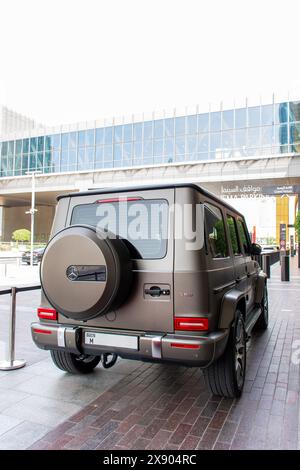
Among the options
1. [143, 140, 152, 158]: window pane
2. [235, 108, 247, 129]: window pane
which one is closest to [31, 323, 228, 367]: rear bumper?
[235, 108, 247, 129]: window pane

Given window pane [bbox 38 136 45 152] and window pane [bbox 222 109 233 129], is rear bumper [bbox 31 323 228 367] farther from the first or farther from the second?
window pane [bbox 38 136 45 152]

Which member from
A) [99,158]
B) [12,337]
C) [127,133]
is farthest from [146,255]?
[99,158]

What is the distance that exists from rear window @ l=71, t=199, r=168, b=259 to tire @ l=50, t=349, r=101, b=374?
4.88 ft

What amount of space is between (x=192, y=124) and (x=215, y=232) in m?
31.4

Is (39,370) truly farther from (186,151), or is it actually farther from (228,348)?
(186,151)

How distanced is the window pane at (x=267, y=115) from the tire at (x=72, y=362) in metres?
30.1

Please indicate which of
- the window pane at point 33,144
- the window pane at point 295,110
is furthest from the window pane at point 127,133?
the window pane at point 295,110

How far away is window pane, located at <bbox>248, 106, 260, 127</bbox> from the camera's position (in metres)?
30.6

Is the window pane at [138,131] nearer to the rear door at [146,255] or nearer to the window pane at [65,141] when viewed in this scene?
the window pane at [65,141]

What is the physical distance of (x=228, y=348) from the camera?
326 cm

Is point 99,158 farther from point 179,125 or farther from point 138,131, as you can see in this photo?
point 179,125

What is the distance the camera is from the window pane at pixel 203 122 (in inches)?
1277

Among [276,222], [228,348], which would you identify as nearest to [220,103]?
[228,348]

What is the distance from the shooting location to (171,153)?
111 ft
